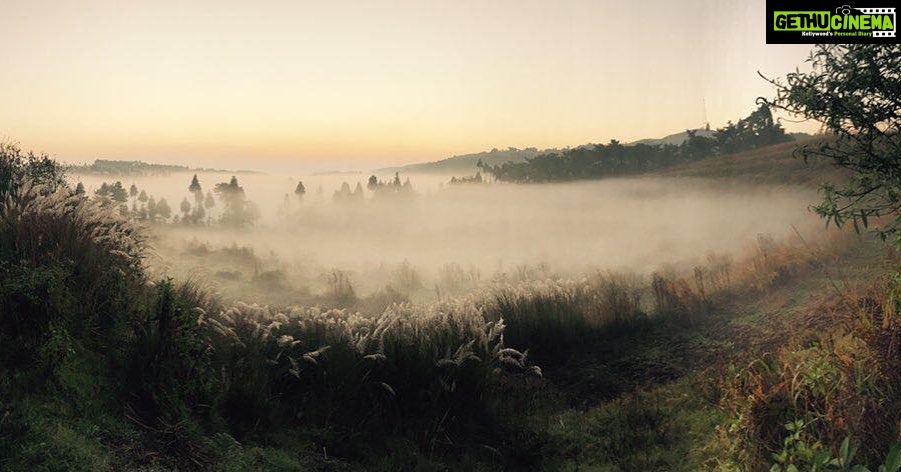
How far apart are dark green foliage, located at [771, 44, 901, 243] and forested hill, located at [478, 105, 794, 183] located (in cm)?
5845

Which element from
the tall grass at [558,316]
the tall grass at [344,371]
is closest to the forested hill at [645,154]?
the tall grass at [558,316]

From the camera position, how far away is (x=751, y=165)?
126 feet

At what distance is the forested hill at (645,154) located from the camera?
6059 centimetres

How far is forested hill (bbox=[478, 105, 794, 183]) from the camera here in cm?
6059

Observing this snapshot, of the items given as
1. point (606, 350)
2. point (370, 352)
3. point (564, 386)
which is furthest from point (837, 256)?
point (370, 352)

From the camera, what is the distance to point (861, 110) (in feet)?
15.8

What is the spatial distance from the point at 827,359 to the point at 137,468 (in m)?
5.92

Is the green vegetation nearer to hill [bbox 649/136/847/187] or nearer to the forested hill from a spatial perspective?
hill [bbox 649/136/847/187]

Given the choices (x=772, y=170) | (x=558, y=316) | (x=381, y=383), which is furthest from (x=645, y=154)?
(x=381, y=383)

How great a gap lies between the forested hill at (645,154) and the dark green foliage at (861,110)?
58451 millimetres

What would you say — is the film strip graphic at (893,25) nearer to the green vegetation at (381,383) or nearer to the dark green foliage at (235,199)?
the green vegetation at (381,383)

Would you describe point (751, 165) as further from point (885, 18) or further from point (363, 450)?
point (363, 450)

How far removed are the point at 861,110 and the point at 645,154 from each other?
6642 centimetres

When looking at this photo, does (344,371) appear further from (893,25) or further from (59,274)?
(893,25)
